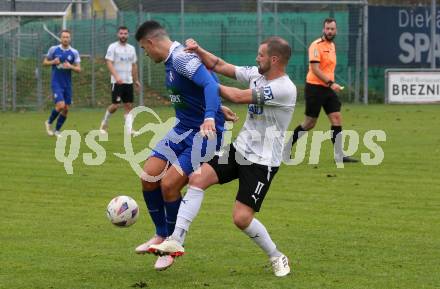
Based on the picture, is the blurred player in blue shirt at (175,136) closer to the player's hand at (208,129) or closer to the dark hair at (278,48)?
the player's hand at (208,129)

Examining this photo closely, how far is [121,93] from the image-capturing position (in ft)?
74.9

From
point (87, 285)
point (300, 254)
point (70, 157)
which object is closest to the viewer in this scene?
point (87, 285)

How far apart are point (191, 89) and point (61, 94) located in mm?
13681

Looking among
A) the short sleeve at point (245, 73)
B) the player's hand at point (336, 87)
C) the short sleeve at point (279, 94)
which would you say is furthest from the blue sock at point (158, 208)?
the player's hand at point (336, 87)

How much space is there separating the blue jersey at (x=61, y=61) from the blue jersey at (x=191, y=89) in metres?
13.6

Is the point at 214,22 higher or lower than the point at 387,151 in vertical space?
higher

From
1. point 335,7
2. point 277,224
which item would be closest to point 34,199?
point 277,224

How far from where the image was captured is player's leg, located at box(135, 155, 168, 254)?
917 centimetres

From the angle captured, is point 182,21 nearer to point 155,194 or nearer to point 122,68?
point 122,68

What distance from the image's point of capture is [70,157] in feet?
59.2

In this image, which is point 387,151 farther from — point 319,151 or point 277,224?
point 277,224

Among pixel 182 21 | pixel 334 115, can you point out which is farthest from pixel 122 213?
pixel 182 21

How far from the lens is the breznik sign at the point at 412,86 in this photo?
33.9 metres

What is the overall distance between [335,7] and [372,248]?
99.9 feet
